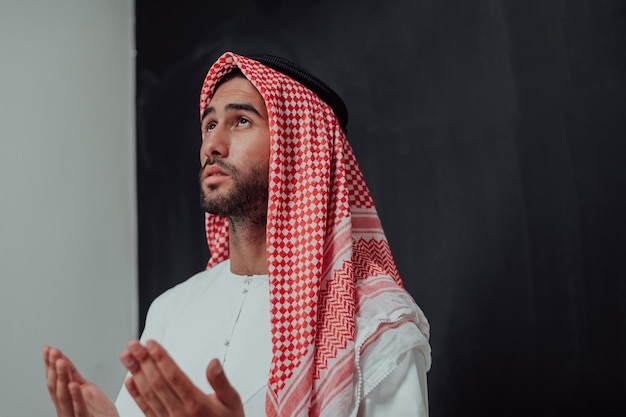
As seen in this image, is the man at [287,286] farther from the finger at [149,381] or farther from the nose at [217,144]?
the finger at [149,381]

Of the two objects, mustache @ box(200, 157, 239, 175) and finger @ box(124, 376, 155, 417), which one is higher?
mustache @ box(200, 157, 239, 175)

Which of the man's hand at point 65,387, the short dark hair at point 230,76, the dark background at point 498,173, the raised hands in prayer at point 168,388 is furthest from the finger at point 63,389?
the dark background at point 498,173

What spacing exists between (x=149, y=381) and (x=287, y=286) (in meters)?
0.51

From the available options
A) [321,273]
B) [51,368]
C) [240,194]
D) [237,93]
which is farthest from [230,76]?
[51,368]

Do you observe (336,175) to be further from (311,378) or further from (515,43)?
(515,43)

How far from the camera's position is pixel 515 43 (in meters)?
1.85

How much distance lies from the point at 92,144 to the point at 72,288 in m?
0.56

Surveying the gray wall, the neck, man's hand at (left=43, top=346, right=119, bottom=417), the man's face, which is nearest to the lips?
the man's face

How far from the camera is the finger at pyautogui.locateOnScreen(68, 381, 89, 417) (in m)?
1.14

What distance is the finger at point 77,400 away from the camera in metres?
1.14

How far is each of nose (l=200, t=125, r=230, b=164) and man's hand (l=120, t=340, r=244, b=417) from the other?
715mm

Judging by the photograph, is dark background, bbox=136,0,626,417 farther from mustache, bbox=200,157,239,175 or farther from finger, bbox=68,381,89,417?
finger, bbox=68,381,89,417

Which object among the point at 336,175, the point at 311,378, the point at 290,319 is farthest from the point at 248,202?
the point at 311,378

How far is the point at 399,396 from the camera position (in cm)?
138
